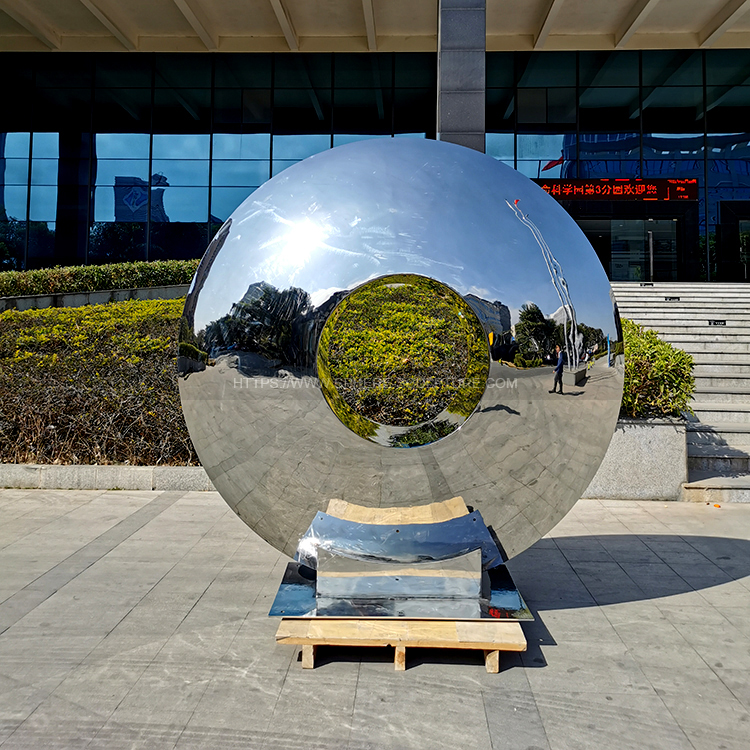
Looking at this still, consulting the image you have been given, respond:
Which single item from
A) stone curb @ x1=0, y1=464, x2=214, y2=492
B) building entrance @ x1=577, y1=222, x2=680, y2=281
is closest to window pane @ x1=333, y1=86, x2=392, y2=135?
building entrance @ x1=577, y1=222, x2=680, y2=281

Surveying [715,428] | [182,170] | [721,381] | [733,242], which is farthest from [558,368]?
[733,242]

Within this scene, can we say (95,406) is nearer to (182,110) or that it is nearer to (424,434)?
(424,434)

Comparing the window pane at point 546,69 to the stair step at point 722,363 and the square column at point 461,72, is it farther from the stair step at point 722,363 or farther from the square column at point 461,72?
the stair step at point 722,363

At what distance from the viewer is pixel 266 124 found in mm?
23719

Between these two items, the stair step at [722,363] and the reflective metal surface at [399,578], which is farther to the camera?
the stair step at [722,363]

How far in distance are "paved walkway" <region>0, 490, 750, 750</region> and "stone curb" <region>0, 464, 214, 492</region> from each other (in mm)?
1765

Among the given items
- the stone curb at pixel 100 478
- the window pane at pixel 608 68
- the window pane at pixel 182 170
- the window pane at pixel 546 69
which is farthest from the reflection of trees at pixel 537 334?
the window pane at pixel 608 68

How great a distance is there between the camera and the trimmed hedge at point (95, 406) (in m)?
7.77

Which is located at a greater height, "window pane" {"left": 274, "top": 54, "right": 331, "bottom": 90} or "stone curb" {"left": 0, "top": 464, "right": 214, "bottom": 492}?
"window pane" {"left": 274, "top": 54, "right": 331, "bottom": 90}

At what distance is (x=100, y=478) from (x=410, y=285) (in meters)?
5.10

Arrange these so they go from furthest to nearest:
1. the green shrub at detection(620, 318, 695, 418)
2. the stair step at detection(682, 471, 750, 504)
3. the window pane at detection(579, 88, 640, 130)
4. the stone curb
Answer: the window pane at detection(579, 88, 640, 130) → the stone curb → the green shrub at detection(620, 318, 695, 418) → the stair step at detection(682, 471, 750, 504)

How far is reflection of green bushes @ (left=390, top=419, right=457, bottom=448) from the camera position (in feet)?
11.7

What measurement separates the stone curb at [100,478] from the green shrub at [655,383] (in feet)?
14.6

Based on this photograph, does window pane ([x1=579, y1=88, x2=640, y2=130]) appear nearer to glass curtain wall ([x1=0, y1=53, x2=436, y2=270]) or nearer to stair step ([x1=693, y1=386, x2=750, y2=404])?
glass curtain wall ([x1=0, y1=53, x2=436, y2=270])
